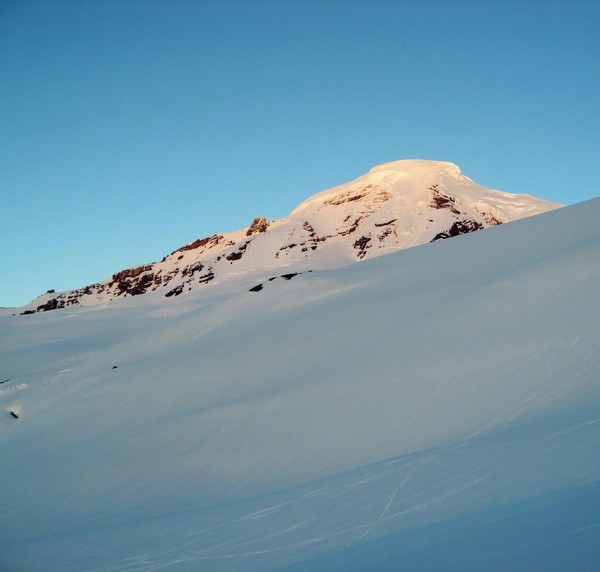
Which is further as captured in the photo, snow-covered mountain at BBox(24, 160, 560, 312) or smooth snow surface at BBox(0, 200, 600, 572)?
snow-covered mountain at BBox(24, 160, 560, 312)

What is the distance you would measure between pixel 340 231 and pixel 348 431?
80.2m

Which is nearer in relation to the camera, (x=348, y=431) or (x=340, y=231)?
(x=348, y=431)

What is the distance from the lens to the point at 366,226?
283 ft

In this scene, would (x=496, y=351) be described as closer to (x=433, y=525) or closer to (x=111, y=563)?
(x=433, y=525)

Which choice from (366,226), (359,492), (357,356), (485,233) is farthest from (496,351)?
(366,226)

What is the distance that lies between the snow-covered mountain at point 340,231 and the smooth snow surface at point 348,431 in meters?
52.8

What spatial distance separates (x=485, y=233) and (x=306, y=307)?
6517mm

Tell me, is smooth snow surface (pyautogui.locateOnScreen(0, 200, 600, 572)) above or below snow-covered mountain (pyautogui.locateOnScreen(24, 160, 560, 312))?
below

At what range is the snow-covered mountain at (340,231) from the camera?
77875 mm

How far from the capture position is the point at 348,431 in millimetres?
8812

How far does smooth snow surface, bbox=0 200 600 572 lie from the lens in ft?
15.3

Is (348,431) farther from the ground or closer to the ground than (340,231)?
closer to the ground

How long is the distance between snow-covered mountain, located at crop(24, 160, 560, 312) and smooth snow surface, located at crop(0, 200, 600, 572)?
5284cm

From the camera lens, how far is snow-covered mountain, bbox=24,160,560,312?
77.9 meters
